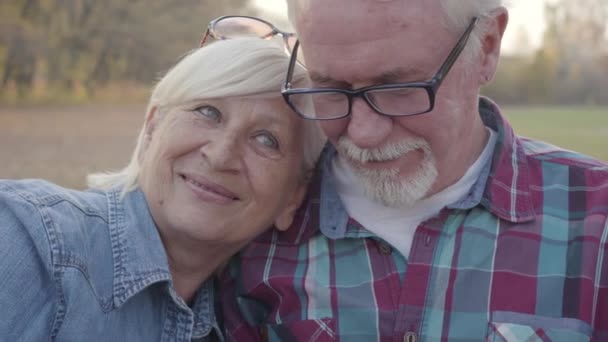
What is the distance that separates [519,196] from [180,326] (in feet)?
3.47

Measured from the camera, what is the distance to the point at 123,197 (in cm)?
203

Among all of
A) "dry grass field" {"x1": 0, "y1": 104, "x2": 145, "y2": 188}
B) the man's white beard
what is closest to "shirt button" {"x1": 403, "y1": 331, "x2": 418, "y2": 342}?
the man's white beard

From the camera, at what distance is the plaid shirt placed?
69.6 inches

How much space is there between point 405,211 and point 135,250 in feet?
2.61

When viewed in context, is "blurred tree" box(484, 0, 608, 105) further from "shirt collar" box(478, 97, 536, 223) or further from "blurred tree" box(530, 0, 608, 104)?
"shirt collar" box(478, 97, 536, 223)

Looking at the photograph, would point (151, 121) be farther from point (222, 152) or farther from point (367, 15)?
point (367, 15)

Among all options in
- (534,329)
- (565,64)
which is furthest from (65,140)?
(534,329)

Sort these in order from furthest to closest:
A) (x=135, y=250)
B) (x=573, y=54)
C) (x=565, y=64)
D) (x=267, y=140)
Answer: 1. (x=565, y=64)
2. (x=573, y=54)
3. (x=267, y=140)
4. (x=135, y=250)

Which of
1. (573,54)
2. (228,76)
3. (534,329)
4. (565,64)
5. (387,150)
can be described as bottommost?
(565,64)

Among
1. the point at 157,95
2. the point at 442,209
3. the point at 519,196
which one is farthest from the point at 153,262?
the point at 519,196

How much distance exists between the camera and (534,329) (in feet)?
5.77

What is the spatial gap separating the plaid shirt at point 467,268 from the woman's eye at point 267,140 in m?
0.25

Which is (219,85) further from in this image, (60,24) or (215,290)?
(60,24)

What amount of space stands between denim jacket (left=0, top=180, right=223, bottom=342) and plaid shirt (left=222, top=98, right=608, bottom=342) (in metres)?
0.29
